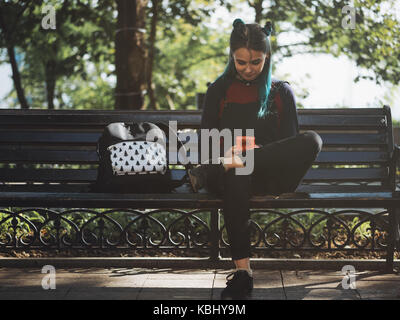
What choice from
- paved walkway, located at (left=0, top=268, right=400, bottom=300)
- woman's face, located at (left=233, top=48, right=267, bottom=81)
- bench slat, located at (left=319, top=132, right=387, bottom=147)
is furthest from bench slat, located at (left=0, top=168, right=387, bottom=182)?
woman's face, located at (left=233, top=48, right=267, bottom=81)

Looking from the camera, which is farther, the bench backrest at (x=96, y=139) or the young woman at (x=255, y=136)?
the bench backrest at (x=96, y=139)

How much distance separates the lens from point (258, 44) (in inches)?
136

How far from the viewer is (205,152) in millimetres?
3660

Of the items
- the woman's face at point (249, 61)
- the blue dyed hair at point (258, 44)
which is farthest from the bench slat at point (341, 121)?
the woman's face at point (249, 61)

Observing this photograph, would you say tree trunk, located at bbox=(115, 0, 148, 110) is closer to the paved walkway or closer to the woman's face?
the paved walkway

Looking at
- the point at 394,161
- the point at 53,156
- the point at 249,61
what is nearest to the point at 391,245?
the point at 394,161

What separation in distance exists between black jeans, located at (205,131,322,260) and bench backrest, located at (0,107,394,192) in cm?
101

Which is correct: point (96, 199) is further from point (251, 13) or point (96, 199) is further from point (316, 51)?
point (316, 51)

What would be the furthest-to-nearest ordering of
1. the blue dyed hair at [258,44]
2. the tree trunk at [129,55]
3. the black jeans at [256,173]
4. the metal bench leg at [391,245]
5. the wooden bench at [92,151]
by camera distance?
1. the tree trunk at [129,55]
2. the wooden bench at [92,151]
3. the metal bench leg at [391,245]
4. the blue dyed hair at [258,44]
5. the black jeans at [256,173]

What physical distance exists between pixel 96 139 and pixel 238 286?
69.9 inches

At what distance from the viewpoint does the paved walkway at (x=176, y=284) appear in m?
3.34

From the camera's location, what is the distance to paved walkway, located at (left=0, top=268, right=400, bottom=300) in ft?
11.0

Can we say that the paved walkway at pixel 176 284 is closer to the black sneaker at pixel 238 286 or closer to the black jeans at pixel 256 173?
the black sneaker at pixel 238 286

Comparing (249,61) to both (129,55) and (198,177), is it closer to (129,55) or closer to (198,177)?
(198,177)
